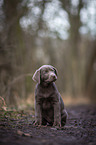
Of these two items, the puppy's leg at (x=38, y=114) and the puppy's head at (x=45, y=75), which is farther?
the puppy's leg at (x=38, y=114)

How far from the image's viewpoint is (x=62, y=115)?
494 centimetres

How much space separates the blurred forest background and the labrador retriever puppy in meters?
1.55

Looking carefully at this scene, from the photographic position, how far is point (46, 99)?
470 centimetres

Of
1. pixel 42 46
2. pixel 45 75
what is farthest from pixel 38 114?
pixel 42 46

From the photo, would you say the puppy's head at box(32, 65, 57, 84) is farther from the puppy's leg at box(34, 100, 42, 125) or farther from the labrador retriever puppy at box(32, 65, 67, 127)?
the puppy's leg at box(34, 100, 42, 125)

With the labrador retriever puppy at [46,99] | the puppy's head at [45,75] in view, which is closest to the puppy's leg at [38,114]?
the labrador retriever puppy at [46,99]

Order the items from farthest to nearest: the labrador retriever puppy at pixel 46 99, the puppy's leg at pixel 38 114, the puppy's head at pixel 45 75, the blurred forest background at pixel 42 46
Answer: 1. the blurred forest background at pixel 42 46
2. the puppy's leg at pixel 38 114
3. the labrador retriever puppy at pixel 46 99
4. the puppy's head at pixel 45 75

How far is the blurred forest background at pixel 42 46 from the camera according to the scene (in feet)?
29.1

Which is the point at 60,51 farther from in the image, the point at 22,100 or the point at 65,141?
the point at 65,141

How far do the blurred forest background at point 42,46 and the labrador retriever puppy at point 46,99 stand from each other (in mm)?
1551

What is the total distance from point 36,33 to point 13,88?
5135 millimetres

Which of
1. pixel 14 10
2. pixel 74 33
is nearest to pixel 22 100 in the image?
pixel 14 10

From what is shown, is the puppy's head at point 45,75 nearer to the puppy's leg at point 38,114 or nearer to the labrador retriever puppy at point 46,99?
the labrador retriever puppy at point 46,99

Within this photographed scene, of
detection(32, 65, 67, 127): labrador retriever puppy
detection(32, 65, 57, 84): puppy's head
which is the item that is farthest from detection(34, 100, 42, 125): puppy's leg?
detection(32, 65, 57, 84): puppy's head
